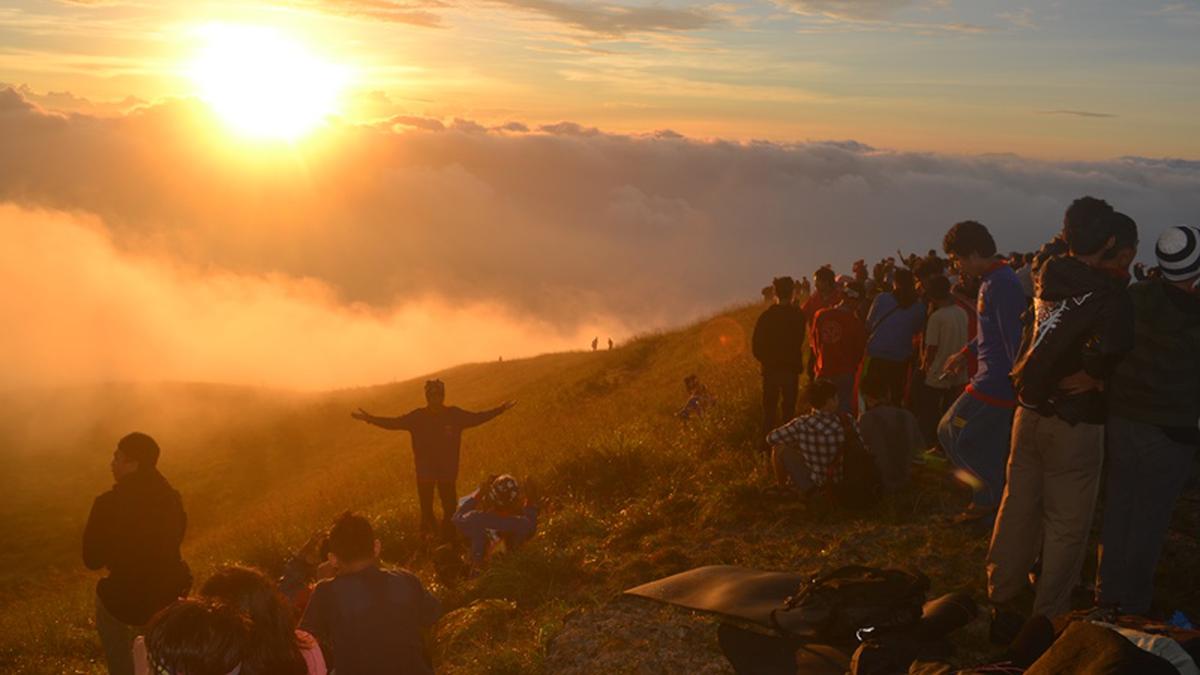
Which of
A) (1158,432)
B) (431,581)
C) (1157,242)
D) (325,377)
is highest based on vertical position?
(1157,242)

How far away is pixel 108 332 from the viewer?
18862cm

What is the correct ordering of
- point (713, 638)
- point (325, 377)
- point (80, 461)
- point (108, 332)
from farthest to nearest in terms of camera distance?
point (108, 332)
point (325, 377)
point (80, 461)
point (713, 638)

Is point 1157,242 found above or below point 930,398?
above

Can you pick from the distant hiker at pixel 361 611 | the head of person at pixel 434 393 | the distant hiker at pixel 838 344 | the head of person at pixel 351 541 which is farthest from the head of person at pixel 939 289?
the head of person at pixel 351 541

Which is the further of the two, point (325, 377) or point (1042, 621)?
point (325, 377)

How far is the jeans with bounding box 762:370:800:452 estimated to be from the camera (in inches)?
433

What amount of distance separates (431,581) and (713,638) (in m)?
4.41

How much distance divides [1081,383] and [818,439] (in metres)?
3.62

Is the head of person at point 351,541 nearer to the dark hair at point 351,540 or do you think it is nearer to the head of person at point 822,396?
the dark hair at point 351,540

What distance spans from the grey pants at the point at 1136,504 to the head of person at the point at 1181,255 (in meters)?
0.92

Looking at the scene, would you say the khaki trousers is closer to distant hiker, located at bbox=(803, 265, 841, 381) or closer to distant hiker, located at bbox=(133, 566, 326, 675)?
distant hiker, located at bbox=(133, 566, 326, 675)

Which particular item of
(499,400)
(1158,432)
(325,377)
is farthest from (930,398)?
(325,377)

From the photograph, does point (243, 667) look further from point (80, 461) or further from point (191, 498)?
point (80, 461)

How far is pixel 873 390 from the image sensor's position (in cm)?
984
